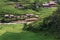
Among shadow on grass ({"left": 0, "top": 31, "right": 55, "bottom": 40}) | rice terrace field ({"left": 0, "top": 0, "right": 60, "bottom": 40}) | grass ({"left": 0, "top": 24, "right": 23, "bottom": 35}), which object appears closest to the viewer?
shadow on grass ({"left": 0, "top": 31, "right": 55, "bottom": 40})

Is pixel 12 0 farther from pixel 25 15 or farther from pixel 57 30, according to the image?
pixel 57 30

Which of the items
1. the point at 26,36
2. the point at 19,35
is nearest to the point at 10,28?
the point at 19,35

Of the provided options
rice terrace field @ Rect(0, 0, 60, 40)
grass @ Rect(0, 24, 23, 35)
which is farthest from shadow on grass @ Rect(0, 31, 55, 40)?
grass @ Rect(0, 24, 23, 35)

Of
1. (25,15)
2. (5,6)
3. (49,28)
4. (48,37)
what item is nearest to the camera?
(48,37)

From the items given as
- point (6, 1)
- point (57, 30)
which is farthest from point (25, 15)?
point (57, 30)

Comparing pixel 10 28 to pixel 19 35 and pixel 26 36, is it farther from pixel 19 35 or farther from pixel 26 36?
pixel 26 36

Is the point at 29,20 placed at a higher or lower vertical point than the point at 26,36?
lower

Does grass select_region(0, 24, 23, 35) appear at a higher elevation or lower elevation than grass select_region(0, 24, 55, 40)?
lower

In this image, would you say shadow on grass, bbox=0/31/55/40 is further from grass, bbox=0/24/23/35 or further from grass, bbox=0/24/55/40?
grass, bbox=0/24/23/35
